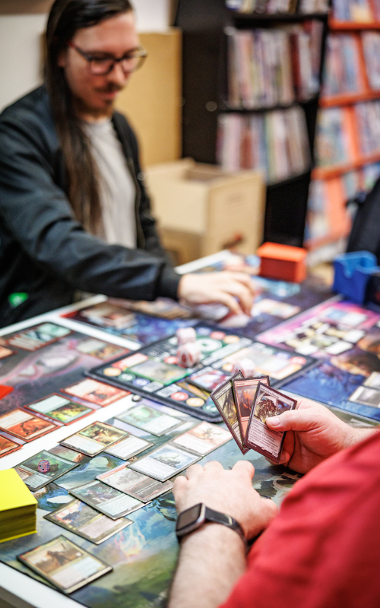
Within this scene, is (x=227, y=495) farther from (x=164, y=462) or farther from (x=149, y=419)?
(x=149, y=419)

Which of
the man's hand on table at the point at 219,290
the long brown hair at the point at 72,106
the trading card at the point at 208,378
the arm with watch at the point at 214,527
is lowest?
the trading card at the point at 208,378

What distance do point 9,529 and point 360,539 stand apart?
535mm

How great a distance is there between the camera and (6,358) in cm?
141

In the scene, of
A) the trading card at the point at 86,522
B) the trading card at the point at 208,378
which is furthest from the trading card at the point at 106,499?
the trading card at the point at 208,378

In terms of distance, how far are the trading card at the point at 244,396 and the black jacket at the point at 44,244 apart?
2.15ft

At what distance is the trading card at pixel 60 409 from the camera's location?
1169 millimetres

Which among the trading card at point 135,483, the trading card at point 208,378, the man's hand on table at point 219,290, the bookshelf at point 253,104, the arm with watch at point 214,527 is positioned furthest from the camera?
the bookshelf at point 253,104

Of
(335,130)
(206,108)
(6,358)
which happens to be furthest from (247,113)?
(6,358)

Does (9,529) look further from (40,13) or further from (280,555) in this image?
(40,13)

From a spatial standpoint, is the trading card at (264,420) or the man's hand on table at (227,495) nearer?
the man's hand on table at (227,495)

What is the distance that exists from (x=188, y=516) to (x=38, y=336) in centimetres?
82

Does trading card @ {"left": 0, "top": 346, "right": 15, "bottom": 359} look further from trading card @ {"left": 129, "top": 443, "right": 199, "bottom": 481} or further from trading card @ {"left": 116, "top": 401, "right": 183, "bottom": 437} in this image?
trading card @ {"left": 129, "top": 443, "right": 199, "bottom": 481}

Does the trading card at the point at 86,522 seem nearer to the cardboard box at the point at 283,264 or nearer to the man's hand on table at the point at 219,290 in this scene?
the man's hand on table at the point at 219,290

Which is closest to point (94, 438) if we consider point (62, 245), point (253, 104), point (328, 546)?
point (328, 546)
